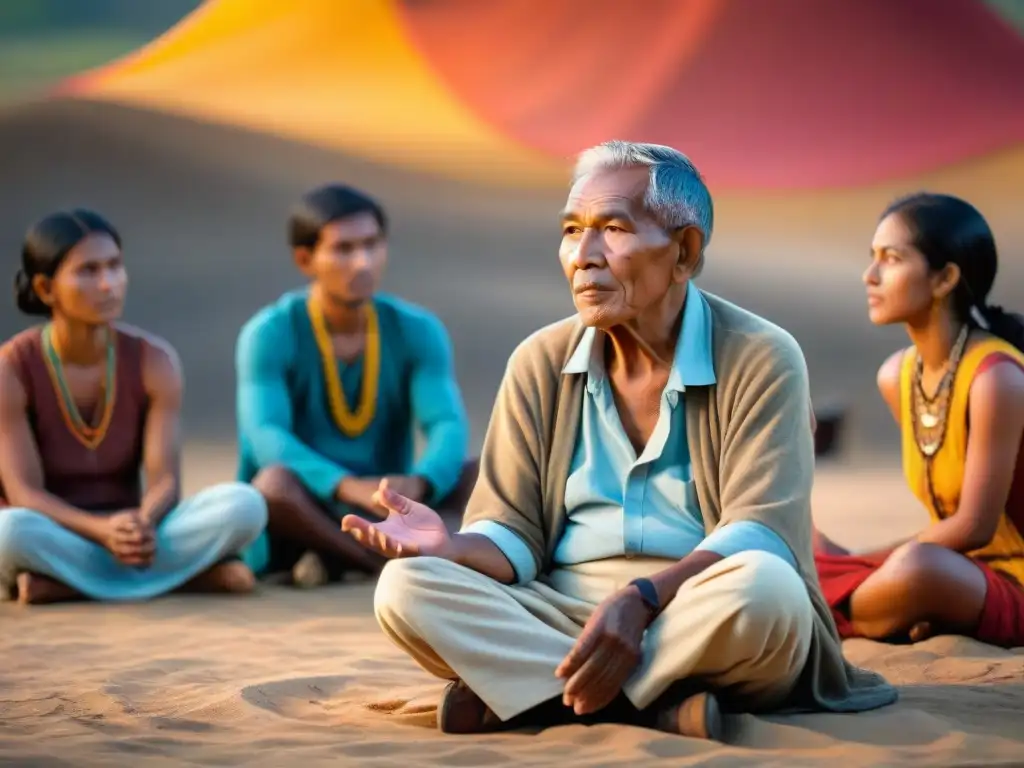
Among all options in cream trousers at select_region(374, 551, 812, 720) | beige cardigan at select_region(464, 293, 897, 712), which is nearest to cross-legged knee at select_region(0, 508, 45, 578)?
beige cardigan at select_region(464, 293, 897, 712)

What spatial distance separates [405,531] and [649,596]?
678 mm

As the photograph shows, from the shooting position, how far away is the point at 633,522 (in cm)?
479

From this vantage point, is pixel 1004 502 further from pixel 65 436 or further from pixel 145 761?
pixel 65 436

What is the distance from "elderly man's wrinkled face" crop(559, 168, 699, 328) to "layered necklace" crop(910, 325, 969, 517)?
156cm

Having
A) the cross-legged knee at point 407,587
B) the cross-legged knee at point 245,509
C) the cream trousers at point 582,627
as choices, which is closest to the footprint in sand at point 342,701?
the cream trousers at point 582,627

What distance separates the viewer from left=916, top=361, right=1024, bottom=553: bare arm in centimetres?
575

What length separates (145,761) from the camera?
14.2 feet

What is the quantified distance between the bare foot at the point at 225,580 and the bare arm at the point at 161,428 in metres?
0.30

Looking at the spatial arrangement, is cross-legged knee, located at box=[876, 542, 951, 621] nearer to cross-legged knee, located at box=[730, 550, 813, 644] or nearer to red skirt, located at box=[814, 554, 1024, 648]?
red skirt, located at box=[814, 554, 1024, 648]

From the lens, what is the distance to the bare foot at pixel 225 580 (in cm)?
746

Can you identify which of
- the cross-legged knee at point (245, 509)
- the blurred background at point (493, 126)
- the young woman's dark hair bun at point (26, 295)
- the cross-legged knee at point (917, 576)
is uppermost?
the blurred background at point (493, 126)

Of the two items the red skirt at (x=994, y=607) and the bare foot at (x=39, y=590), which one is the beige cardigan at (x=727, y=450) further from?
the bare foot at (x=39, y=590)

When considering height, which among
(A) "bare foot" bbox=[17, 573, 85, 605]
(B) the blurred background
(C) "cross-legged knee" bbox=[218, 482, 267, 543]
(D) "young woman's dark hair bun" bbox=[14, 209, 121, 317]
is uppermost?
(B) the blurred background

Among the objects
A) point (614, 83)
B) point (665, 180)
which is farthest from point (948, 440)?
point (614, 83)
